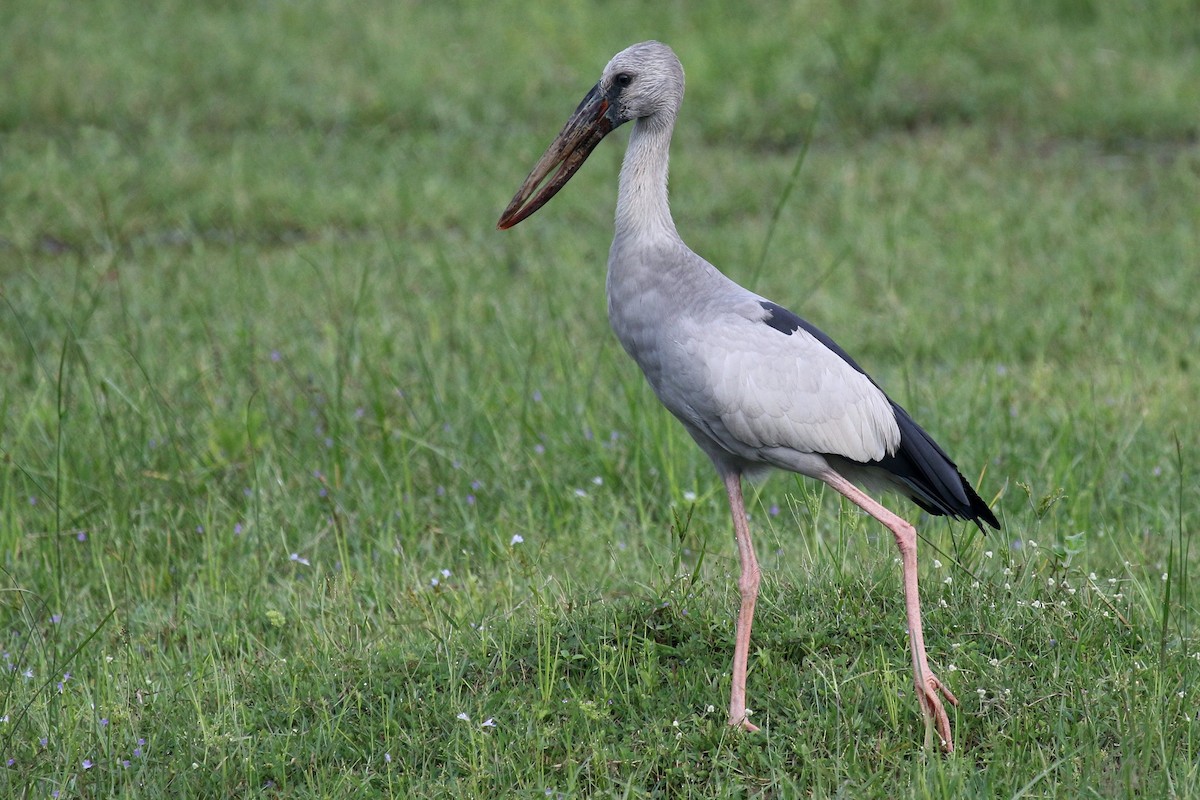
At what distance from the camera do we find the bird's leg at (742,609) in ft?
10.5

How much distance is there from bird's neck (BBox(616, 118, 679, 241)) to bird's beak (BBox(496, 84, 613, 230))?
0.36 feet

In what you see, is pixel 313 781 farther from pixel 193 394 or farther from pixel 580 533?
pixel 193 394

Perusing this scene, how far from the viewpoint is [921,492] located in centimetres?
345

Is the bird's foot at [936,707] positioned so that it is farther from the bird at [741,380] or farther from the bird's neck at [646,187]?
the bird's neck at [646,187]

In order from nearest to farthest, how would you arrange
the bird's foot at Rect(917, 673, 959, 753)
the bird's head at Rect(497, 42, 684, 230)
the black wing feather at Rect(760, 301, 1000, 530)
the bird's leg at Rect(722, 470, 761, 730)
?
the bird's foot at Rect(917, 673, 959, 753)
the bird's leg at Rect(722, 470, 761, 730)
the black wing feather at Rect(760, 301, 1000, 530)
the bird's head at Rect(497, 42, 684, 230)

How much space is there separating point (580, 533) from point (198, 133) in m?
4.96

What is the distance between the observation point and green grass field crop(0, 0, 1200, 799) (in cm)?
318

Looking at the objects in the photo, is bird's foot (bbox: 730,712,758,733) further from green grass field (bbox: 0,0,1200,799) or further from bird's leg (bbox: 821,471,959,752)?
bird's leg (bbox: 821,471,959,752)

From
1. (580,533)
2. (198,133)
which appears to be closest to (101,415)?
(580,533)

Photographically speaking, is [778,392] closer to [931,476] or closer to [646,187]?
Result: [931,476]

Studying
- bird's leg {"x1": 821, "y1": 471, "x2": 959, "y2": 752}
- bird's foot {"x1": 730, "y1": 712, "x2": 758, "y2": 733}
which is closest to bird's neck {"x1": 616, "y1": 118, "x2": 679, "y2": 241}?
bird's leg {"x1": 821, "y1": 471, "x2": 959, "y2": 752}

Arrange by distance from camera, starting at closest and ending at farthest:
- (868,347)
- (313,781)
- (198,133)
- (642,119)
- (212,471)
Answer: (313,781) < (642,119) < (212,471) < (868,347) < (198,133)

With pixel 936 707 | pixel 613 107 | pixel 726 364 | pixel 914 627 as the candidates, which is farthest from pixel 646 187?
pixel 936 707

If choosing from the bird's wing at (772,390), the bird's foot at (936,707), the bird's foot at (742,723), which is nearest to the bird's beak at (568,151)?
the bird's wing at (772,390)
